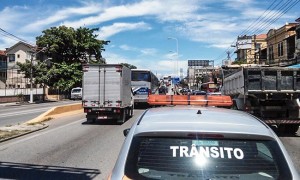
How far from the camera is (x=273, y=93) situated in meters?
15.9

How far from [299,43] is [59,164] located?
3781 centimetres

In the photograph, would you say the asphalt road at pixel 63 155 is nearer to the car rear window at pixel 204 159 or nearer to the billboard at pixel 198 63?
the car rear window at pixel 204 159

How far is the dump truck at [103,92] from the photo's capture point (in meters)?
21.8

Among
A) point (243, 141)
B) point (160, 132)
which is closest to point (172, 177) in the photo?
point (160, 132)

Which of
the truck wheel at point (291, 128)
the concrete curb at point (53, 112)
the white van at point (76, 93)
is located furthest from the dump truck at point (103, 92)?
the white van at point (76, 93)

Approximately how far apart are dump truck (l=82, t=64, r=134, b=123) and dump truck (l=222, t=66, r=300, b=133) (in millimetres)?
7655

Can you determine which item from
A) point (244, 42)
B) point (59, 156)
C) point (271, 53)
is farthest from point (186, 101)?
point (244, 42)

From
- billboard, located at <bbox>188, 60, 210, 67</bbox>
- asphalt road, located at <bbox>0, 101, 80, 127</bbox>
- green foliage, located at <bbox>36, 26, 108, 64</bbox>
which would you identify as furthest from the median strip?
billboard, located at <bbox>188, 60, 210, 67</bbox>

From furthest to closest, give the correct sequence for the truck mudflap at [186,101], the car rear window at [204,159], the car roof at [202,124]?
the truck mudflap at [186,101] → the car roof at [202,124] → the car rear window at [204,159]

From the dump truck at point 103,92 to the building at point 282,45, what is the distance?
89.5 feet

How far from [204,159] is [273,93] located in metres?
13.1

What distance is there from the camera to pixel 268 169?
3514 mm

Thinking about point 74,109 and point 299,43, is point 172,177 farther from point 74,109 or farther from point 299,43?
point 299,43

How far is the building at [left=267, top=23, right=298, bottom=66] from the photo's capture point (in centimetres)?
4875
